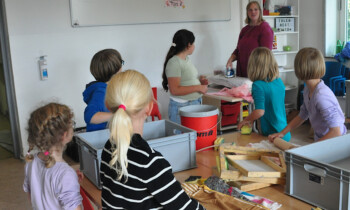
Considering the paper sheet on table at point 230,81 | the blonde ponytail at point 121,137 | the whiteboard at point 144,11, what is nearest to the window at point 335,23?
the whiteboard at point 144,11

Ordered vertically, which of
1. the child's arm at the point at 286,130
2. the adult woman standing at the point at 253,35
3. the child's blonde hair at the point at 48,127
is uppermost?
the adult woman standing at the point at 253,35

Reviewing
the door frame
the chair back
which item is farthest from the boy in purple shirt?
the chair back

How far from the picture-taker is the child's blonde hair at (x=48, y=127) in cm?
148

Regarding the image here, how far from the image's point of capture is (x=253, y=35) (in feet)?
14.6

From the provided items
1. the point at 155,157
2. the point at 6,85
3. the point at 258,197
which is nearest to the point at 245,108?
the point at 6,85

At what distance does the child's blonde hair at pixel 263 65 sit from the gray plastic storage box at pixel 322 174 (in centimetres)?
71

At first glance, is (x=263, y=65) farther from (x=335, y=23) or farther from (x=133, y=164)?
(x=335, y=23)

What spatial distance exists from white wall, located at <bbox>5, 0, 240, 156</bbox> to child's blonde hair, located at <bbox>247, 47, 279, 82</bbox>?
8.10ft

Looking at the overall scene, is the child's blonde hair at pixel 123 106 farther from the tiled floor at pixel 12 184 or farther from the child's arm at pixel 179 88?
the tiled floor at pixel 12 184

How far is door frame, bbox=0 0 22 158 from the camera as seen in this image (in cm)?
403

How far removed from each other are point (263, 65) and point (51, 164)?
4.46 ft

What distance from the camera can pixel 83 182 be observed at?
1818 mm

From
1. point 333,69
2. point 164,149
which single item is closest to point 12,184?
point 164,149

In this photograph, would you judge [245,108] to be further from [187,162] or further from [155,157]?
[155,157]
